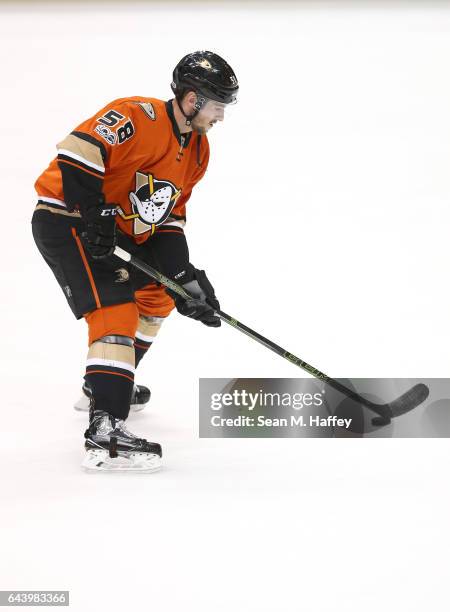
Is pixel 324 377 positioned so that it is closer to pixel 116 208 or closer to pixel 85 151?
pixel 116 208

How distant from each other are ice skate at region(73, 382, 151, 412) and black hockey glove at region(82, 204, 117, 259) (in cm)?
76

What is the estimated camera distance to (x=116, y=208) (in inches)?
98.6

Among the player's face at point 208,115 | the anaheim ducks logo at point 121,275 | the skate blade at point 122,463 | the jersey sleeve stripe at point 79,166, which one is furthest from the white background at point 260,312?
the player's face at point 208,115

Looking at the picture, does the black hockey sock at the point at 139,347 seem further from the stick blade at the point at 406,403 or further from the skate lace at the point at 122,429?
the stick blade at the point at 406,403

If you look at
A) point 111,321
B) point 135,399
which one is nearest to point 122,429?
point 111,321

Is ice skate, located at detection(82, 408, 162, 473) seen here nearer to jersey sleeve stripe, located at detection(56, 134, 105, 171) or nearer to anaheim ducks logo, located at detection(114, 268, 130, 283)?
anaheim ducks logo, located at detection(114, 268, 130, 283)

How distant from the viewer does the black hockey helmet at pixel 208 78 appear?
256 centimetres

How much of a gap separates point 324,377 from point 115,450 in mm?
735

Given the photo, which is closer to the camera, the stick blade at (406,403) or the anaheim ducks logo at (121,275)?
the anaheim ducks logo at (121,275)

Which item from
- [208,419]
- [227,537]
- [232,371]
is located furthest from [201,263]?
[227,537]

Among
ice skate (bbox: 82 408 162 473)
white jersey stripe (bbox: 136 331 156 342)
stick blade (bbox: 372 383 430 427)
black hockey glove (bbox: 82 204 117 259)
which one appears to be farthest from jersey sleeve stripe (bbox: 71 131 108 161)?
stick blade (bbox: 372 383 430 427)

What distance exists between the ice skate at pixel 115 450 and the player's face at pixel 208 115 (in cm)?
92

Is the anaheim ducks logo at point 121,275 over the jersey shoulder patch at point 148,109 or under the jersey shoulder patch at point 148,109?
under

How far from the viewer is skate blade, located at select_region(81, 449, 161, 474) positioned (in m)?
2.46
